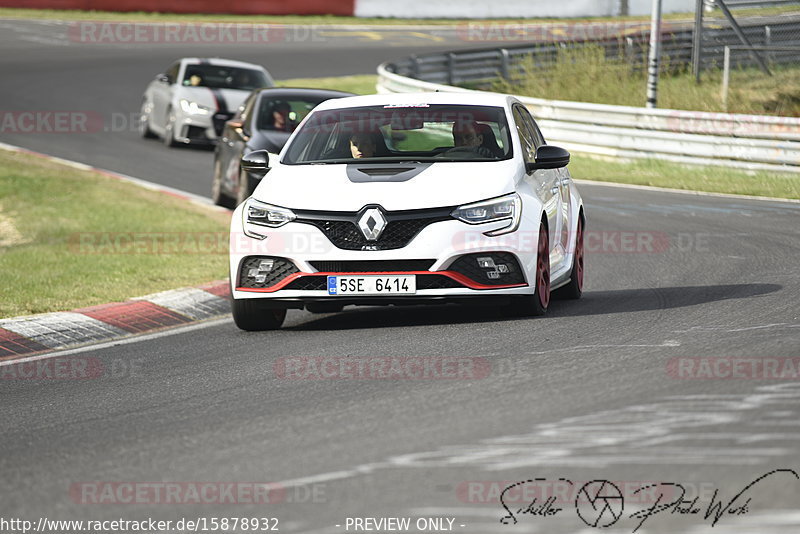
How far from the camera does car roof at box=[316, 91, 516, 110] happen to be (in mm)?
10500

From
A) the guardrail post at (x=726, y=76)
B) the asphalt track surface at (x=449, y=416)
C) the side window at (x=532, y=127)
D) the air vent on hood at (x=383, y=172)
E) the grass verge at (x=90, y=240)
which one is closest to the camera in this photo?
the asphalt track surface at (x=449, y=416)

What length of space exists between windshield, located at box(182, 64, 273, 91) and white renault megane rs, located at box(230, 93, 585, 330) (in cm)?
1457

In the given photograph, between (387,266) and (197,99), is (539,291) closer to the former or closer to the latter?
(387,266)

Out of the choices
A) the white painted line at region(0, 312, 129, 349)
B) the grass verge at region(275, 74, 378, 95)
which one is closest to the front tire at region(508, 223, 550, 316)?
the white painted line at region(0, 312, 129, 349)

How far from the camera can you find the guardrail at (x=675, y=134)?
65.4 ft

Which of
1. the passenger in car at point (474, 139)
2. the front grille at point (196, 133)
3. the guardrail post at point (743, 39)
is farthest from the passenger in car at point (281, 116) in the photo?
the guardrail post at point (743, 39)

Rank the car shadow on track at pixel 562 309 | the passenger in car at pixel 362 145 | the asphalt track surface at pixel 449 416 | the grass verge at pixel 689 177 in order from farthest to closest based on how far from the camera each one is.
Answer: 1. the grass verge at pixel 689 177
2. the passenger in car at pixel 362 145
3. the car shadow on track at pixel 562 309
4. the asphalt track surface at pixel 449 416

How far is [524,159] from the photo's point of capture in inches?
390

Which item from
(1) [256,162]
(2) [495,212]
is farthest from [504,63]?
(2) [495,212]

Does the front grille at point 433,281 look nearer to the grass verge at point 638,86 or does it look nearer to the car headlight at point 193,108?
the car headlight at point 193,108

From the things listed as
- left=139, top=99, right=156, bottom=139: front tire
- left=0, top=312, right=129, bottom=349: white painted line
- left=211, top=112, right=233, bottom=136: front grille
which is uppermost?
left=0, top=312, right=129, bottom=349: white painted line

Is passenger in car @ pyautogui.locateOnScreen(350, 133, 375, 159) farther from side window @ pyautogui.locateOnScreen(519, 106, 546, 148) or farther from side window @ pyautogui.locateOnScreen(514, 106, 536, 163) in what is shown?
side window @ pyautogui.locateOnScreen(519, 106, 546, 148)

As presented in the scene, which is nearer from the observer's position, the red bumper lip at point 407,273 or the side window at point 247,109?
the red bumper lip at point 407,273

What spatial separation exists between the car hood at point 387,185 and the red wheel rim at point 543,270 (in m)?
0.44
